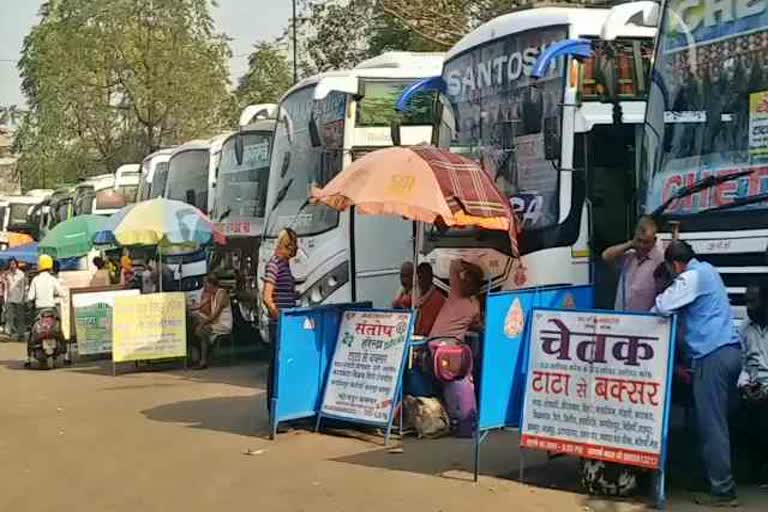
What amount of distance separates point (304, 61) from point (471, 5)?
8.00 meters

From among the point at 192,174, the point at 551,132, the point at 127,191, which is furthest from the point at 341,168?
the point at 127,191

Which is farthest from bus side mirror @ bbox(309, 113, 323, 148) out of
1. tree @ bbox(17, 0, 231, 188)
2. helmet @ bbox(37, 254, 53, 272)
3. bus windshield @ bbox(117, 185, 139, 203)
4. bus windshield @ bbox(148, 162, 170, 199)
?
tree @ bbox(17, 0, 231, 188)

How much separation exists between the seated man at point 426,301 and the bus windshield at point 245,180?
5.52 metres

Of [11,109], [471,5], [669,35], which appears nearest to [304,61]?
[471,5]

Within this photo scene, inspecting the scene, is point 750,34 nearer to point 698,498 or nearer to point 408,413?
point 698,498

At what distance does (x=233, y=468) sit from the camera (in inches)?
327

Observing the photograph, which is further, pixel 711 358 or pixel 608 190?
pixel 608 190

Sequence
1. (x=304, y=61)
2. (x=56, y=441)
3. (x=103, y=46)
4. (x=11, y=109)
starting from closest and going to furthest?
(x=56, y=441)
(x=304, y=61)
(x=103, y=46)
(x=11, y=109)

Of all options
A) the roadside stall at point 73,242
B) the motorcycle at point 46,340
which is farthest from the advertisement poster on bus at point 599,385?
the roadside stall at point 73,242

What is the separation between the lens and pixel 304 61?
29.0m

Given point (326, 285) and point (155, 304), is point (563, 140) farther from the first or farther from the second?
point (155, 304)

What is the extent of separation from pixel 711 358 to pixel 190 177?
537 inches

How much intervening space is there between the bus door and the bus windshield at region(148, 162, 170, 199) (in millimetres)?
12570

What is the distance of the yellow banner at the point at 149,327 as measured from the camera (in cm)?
1434
